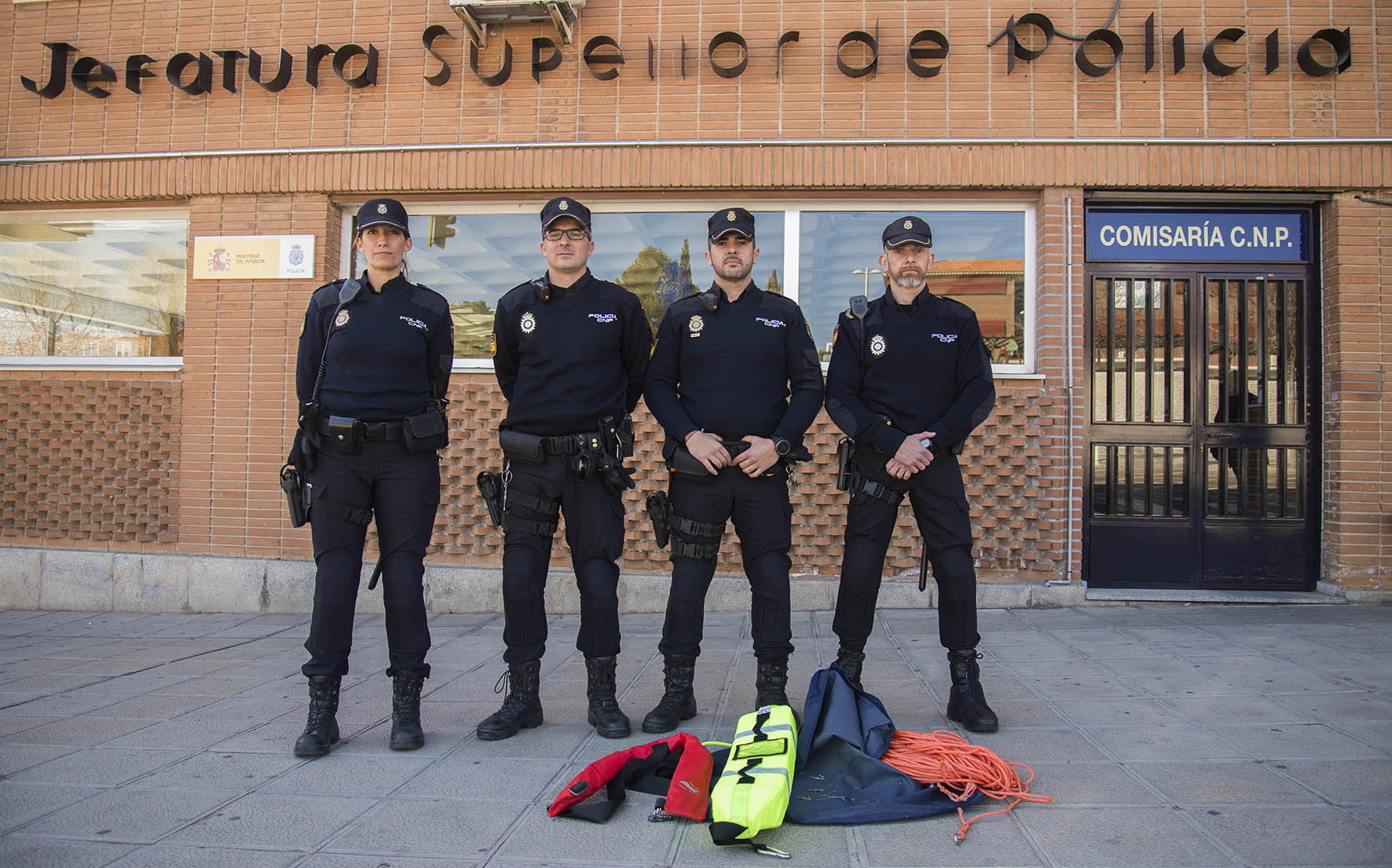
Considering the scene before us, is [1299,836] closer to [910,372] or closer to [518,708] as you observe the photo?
[910,372]

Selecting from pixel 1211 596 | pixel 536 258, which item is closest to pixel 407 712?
pixel 536 258

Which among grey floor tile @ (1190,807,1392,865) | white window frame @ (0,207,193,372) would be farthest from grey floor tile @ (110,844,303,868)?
white window frame @ (0,207,193,372)

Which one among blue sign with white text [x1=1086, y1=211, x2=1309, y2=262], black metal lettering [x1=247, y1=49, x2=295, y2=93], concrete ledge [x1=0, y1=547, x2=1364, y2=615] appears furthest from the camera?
black metal lettering [x1=247, y1=49, x2=295, y2=93]

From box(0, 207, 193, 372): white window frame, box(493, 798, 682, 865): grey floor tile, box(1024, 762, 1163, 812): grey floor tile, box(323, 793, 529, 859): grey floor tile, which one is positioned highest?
box(0, 207, 193, 372): white window frame

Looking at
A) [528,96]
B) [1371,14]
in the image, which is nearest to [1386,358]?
[1371,14]

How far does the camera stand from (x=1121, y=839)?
245 centimetres

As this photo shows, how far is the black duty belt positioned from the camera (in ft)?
11.1

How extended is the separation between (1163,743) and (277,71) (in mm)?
7270

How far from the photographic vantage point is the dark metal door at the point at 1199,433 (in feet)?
20.3

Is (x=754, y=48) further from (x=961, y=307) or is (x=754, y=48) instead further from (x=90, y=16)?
(x=90, y=16)

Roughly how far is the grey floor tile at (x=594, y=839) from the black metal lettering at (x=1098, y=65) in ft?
19.0

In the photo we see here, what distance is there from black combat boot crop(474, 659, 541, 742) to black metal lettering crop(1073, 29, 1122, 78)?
5.47 m

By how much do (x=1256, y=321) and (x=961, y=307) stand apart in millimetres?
3694

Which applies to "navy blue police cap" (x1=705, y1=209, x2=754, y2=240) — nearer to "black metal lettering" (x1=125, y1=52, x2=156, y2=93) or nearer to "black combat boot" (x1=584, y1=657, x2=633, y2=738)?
"black combat boot" (x1=584, y1=657, x2=633, y2=738)
